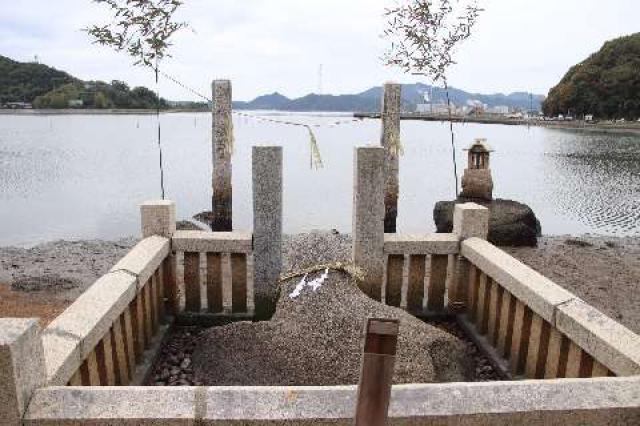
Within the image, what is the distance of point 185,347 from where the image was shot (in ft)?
18.2

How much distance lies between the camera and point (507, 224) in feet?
48.3

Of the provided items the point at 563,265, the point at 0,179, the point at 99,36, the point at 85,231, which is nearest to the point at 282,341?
the point at 99,36

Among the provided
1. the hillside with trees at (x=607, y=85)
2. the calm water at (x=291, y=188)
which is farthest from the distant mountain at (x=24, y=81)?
the hillside with trees at (x=607, y=85)

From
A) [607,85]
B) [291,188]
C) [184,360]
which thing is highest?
[607,85]


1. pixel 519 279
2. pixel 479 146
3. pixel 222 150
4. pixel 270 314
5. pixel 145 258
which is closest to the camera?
pixel 519 279

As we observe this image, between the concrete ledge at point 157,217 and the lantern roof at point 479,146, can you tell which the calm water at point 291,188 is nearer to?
the lantern roof at point 479,146

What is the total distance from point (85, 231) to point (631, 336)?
57.8ft

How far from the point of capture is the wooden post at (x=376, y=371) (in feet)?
→ 4.62

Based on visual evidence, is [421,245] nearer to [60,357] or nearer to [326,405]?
[326,405]

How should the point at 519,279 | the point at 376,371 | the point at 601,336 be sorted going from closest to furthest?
the point at 376,371, the point at 601,336, the point at 519,279

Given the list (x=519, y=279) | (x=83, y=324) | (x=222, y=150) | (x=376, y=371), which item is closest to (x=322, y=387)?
(x=376, y=371)

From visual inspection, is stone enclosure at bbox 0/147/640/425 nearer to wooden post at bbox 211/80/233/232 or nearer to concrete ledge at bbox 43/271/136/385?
concrete ledge at bbox 43/271/136/385

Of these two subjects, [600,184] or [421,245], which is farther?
[600,184]

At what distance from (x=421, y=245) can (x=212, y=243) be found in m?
2.39
